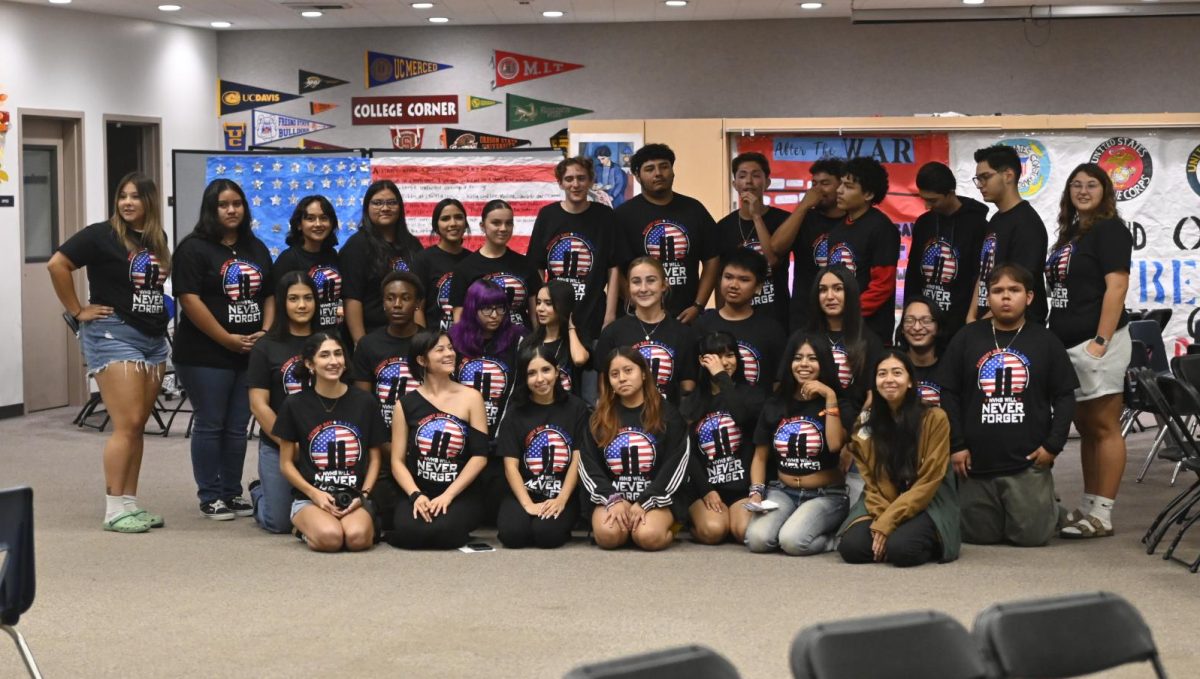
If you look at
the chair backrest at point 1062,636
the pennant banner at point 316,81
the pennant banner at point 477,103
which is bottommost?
the chair backrest at point 1062,636

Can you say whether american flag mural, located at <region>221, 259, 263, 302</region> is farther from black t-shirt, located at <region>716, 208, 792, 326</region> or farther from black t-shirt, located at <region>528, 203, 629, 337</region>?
black t-shirt, located at <region>716, 208, 792, 326</region>

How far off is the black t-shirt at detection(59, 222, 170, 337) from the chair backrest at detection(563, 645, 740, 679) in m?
4.33

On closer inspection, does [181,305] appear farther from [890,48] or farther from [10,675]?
[890,48]

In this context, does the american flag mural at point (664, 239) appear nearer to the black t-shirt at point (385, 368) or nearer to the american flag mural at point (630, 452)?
the american flag mural at point (630, 452)

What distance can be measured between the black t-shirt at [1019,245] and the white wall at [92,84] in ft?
23.0

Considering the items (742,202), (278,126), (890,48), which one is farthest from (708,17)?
(742,202)

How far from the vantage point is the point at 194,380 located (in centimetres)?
609

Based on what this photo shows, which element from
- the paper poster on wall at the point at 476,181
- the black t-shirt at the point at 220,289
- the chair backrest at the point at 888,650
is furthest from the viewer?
the paper poster on wall at the point at 476,181

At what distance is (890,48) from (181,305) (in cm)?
704

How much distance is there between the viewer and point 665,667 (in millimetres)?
2121

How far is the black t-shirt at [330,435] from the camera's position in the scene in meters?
5.64

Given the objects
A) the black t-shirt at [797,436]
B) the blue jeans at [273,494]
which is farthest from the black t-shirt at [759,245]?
the blue jeans at [273,494]

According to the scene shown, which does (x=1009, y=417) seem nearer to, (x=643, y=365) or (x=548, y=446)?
(x=643, y=365)

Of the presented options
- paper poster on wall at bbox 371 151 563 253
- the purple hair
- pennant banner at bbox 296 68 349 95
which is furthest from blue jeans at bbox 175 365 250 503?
pennant banner at bbox 296 68 349 95
